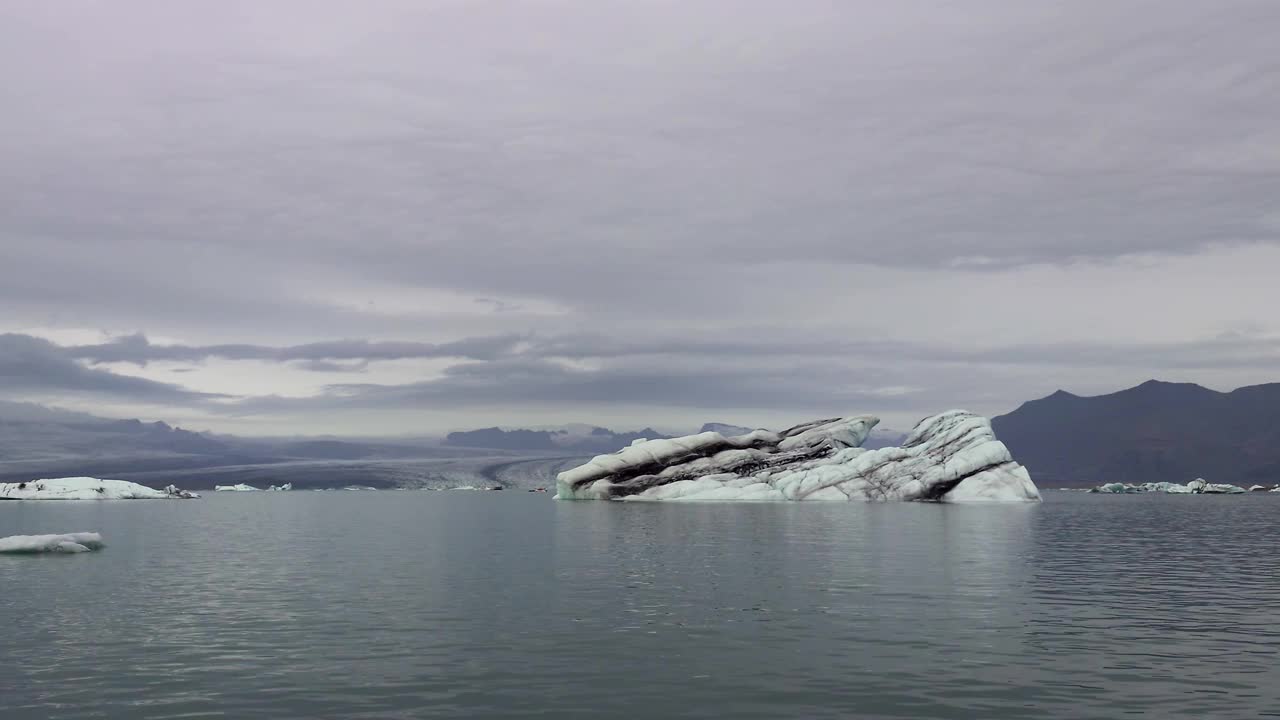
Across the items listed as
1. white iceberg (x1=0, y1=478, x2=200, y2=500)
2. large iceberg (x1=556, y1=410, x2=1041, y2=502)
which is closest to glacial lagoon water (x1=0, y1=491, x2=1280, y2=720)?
large iceberg (x1=556, y1=410, x2=1041, y2=502)

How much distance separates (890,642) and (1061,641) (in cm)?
379

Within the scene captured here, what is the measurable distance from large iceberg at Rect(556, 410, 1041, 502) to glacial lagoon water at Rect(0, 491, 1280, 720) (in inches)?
2338

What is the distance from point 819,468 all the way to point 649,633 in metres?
91.6

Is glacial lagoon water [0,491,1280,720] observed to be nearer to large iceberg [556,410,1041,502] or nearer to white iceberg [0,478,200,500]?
large iceberg [556,410,1041,502]

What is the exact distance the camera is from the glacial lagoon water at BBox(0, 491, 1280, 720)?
17.1 m

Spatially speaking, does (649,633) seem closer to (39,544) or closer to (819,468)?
(39,544)

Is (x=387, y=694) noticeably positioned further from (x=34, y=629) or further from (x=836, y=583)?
(x=836, y=583)

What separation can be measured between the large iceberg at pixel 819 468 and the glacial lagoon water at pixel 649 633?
59.4 m

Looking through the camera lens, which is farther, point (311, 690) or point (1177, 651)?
point (1177, 651)

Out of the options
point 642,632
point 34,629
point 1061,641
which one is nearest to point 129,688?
point 34,629

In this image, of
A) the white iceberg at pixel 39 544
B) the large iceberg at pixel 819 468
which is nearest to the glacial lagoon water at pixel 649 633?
the white iceberg at pixel 39 544

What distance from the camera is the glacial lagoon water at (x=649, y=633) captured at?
17.1 meters

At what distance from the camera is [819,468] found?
4459 inches

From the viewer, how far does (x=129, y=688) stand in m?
18.2
